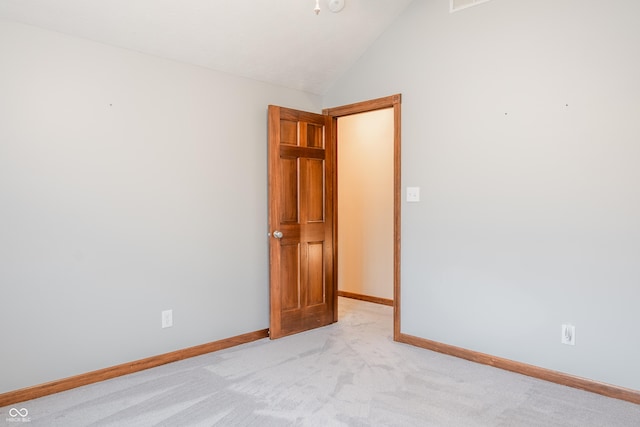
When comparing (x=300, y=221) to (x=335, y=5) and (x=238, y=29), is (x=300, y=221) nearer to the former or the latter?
(x=238, y=29)

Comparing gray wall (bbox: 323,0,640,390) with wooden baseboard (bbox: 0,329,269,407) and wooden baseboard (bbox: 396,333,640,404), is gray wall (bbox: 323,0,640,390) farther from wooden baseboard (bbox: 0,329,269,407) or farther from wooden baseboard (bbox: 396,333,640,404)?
wooden baseboard (bbox: 0,329,269,407)

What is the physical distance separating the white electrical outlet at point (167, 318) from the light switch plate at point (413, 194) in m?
2.08

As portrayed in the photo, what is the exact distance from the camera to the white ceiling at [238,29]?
2545 mm

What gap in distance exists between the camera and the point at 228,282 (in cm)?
350

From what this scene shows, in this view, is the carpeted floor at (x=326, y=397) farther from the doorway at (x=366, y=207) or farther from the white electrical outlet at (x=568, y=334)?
the doorway at (x=366, y=207)

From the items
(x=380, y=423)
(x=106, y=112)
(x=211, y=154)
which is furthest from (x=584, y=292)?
(x=106, y=112)

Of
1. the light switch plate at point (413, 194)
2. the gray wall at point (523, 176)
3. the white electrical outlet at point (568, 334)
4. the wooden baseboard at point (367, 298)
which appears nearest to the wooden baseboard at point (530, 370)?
the gray wall at point (523, 176)

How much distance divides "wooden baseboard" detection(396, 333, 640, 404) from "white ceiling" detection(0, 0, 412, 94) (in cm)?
250

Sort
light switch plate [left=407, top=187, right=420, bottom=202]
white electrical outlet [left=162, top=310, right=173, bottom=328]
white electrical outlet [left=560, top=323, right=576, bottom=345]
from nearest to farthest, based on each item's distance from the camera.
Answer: white electrical outlet [left=560, top=323, right=576, bottom=345]
white electrical outlet [left=162, top=310, right=173, bottom=328]
light switch plate [left=407, top=187, right=420, bottom=202]

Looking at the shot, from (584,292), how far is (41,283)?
3342mm

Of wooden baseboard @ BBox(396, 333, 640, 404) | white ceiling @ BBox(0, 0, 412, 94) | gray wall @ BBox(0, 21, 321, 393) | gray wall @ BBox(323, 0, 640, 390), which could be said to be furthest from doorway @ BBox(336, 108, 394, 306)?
gray wall @ BBox(0, 21, 321, 393)

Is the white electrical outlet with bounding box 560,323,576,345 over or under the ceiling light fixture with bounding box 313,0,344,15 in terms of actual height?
under

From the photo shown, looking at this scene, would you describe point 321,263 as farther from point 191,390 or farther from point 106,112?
point 106,112

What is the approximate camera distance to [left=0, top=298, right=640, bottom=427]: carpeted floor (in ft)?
7.39
